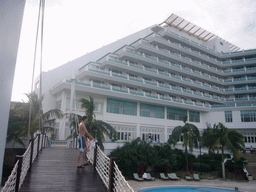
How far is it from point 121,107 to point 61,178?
2594cm

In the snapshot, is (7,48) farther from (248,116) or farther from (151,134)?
(248,116)

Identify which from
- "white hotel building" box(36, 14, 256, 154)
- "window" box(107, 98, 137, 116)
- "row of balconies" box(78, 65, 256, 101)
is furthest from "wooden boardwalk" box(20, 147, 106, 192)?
"window" box(107, 98, 137, 116)

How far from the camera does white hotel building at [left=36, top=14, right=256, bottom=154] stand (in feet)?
99.9

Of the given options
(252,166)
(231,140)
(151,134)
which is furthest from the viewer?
(151,134)

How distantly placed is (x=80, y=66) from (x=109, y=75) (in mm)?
6574

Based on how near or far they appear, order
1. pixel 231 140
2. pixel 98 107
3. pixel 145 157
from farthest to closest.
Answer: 1. pixel 98 107
2. pixel 231 140
3. pixel 145 157

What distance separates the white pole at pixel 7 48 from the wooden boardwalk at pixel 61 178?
4223mm

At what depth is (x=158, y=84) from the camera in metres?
36.2

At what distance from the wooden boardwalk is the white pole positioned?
4223 millimetres

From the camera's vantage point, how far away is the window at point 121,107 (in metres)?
31.3

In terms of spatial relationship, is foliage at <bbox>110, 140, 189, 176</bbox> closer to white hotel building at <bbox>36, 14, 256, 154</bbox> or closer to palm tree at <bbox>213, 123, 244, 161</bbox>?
white hotel building at <bbox>36, 14, 256, 154</bbox>

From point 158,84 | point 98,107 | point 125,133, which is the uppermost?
point 158,84

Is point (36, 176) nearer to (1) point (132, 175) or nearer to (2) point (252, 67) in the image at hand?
(1) point (132, 175)

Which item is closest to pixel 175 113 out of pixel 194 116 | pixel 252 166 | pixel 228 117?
pixel 194 116
